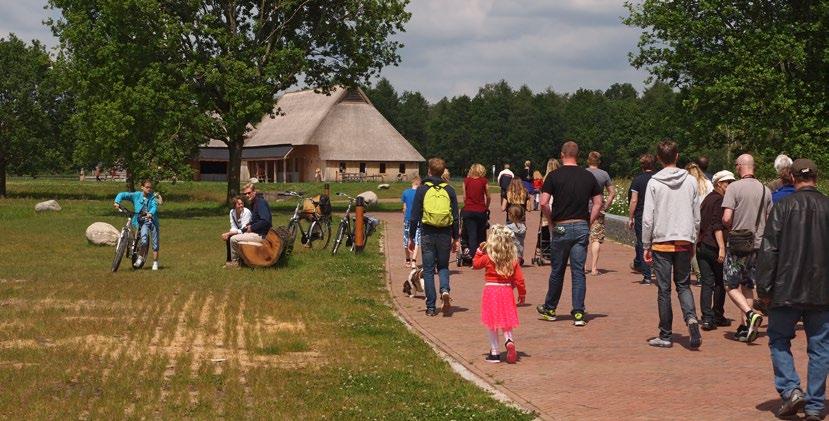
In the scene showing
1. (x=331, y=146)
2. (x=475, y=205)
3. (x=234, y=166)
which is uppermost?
(x=331, y=146)

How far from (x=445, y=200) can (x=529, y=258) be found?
7.79 meters

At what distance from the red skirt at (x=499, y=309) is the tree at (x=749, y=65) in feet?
89.9

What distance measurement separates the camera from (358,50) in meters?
42.6

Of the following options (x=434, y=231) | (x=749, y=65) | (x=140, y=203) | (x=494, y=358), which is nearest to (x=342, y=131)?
(x=749, y=65)

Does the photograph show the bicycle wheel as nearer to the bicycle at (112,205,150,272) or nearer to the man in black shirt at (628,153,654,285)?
the bicycle at (112,205,150,272)

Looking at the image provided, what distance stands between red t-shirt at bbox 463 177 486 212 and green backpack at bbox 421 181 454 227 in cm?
470

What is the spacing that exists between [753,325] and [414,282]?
543cm

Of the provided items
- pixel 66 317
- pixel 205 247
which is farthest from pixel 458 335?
pixel 205 247

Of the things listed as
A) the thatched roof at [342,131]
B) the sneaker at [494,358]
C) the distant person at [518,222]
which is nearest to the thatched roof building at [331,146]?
the thatched roof at [342,131]

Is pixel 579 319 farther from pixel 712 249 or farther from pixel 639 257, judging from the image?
pixel 639 257

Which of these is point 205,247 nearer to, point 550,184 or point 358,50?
point 550,184

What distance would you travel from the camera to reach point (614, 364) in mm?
9273

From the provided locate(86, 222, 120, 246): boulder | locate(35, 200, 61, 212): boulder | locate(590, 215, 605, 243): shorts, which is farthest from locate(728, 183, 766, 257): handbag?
locate(35, 200, 61, 212): boulder

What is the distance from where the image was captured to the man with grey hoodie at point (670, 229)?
1035 centimetres
